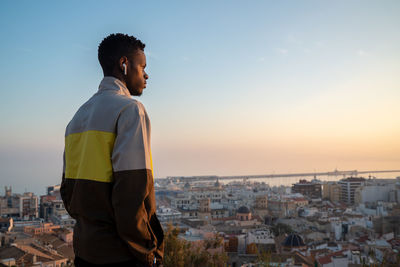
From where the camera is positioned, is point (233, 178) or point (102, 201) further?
point (233, 178)

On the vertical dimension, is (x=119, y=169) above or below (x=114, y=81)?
below

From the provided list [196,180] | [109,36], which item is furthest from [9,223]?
[196,180]

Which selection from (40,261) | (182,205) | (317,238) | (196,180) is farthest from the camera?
(196,180)

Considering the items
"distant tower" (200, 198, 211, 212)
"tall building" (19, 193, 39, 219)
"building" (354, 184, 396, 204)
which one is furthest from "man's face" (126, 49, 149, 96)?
"building" (354, 184, 396, 204)

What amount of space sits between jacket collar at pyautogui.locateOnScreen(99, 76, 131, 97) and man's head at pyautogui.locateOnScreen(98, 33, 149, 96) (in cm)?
3

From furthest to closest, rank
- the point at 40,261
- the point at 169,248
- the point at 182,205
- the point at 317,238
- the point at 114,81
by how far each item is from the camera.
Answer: the point at 182,205 → the point at 317,238 → the point at 40,261 → the point at 169,248 → the point at 114,81

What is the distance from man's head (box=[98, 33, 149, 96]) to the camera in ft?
3.80

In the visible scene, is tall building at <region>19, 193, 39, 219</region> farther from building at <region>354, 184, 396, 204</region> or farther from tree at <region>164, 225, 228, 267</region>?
building at <region>354, 184, 396, 204</region>

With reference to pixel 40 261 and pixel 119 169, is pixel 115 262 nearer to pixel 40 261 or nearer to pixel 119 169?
pixel 119 169

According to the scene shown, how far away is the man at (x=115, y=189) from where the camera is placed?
93 centimetres

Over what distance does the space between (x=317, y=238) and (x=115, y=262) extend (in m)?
20.4

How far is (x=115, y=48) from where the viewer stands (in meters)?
1.16

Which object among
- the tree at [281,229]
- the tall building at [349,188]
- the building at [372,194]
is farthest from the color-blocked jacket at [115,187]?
the tall building at [349,188]

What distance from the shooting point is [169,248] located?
3328mm
